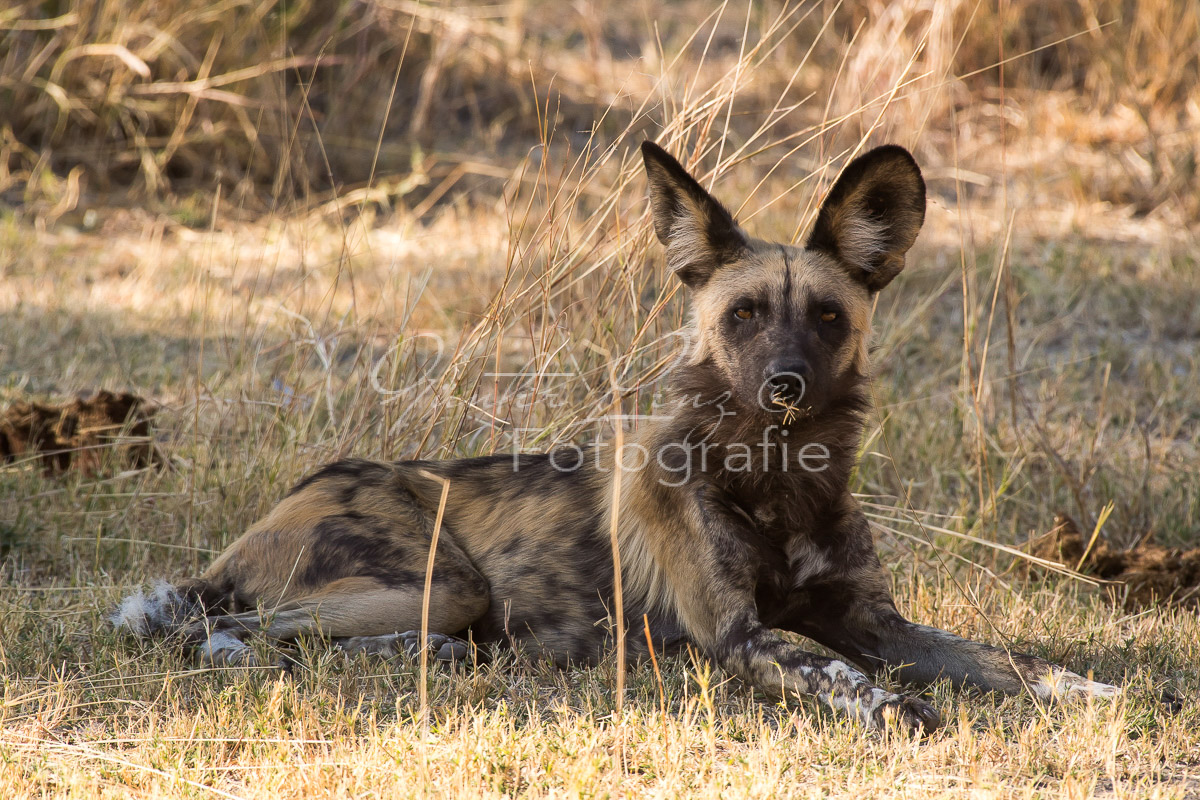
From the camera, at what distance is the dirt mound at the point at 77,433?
195 inches

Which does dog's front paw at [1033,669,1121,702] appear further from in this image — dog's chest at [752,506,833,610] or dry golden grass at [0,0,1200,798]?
dog's chest at [752,506,833,610]

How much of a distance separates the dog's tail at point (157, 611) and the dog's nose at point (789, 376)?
72.2 inches

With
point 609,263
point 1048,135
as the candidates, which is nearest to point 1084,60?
point 1048,135

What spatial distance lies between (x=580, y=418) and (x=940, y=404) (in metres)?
2.28

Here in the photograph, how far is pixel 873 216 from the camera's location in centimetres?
360

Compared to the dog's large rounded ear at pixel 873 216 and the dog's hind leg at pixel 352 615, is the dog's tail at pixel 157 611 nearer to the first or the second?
the dog's hind leg at pixel 352 615

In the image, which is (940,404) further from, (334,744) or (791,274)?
(334,744)

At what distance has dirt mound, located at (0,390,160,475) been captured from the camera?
4957 millimetres

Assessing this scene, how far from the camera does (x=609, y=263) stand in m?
4.64

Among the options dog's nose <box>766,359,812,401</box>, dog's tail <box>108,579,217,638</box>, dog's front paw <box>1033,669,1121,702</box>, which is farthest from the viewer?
dog's tail <box>108,579,217,638</box>

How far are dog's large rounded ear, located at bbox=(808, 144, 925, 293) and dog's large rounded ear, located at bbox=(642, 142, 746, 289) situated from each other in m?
0.27

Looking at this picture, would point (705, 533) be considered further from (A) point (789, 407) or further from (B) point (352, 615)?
(B) point (352, 615)

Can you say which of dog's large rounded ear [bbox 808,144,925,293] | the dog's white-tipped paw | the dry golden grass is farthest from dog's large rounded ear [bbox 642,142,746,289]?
the dog's white-tipped paw

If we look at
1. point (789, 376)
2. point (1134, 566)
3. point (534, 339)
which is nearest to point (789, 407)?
point (789, 376)
